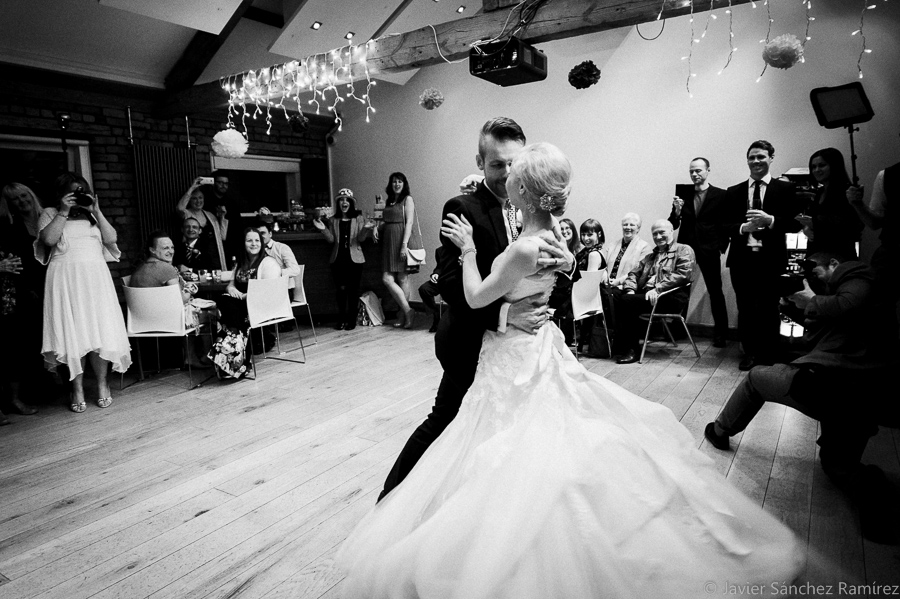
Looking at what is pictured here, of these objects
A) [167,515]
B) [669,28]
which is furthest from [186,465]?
[669,28]

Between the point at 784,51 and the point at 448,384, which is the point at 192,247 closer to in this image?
the point at 448,384

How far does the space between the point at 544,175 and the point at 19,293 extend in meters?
4.01

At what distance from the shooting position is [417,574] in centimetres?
155

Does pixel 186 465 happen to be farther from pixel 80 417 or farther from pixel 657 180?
pixel 657 180

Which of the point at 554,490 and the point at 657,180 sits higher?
the point at 657,180

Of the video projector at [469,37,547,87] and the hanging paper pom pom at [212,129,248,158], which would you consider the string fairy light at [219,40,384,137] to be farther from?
the video projector at [469,37,547,87]

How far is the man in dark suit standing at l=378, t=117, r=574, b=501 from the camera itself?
6.09ft

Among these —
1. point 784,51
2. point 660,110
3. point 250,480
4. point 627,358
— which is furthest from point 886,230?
point 250,480

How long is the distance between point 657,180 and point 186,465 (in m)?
5.09

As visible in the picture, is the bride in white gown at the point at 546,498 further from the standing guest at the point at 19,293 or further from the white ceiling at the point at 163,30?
the white ceiling at the point at 163,30

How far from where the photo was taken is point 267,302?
4887 millimetres

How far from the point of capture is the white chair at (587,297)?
4992 millimetres

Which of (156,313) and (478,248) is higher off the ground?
(478,248)

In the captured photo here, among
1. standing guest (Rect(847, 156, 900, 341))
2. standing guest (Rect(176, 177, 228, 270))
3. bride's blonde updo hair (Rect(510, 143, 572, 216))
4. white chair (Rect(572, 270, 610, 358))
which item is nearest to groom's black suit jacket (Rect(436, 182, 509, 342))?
bride's blonde updo hair (Rect(510, 143, 572, 216))
